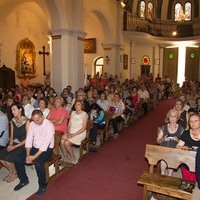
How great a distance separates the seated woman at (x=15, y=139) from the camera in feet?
15.3

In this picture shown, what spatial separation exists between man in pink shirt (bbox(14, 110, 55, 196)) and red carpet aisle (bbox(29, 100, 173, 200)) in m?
0.43

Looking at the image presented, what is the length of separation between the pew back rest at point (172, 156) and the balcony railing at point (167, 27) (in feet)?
51.9

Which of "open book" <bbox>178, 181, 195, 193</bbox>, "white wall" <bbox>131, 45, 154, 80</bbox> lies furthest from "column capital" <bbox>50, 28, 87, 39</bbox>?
"white wall" <bbox>131, 45, 154, 80</bbox>

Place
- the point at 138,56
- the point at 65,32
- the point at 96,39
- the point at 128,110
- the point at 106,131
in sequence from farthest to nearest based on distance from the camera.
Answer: the point at 138,56
the point at 96,39
the point at 65,32
the point at 128,110
the point at 106,131

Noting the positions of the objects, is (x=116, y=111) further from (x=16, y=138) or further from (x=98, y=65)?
(x=98, y=65)

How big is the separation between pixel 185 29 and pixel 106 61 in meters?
8.80

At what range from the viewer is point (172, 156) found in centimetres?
378

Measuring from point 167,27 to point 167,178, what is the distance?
19.4 m

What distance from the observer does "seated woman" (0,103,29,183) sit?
15.3 feet

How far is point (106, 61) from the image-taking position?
52.4 feet

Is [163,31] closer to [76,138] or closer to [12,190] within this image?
[76,138]

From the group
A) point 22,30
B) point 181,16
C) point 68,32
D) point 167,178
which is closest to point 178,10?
point 181,16

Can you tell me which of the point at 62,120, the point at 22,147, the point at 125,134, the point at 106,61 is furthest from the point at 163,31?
the point at 22,147

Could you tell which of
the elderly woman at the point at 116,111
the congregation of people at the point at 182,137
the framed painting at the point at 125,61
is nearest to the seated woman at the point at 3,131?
the congregation of people at the point at 182,137
